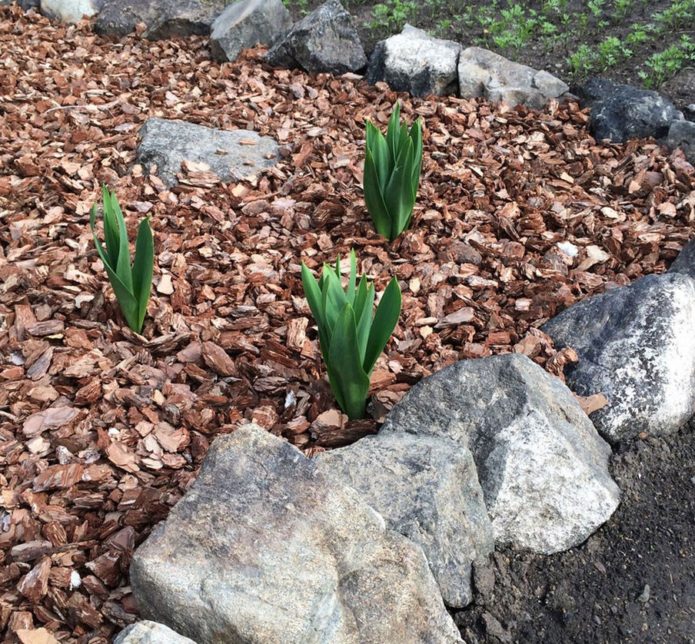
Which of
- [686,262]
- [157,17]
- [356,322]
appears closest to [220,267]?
[356,322]

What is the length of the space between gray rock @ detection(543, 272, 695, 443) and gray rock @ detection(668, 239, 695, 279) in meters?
0.34

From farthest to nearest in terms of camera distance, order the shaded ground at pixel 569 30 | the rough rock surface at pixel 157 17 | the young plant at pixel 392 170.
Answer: the rough rock surface at pixel 157 17 < the shaded ground at pixel 569 30 < the young plant at pixel 392 170

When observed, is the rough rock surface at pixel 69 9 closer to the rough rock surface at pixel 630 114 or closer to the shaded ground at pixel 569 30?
the shaded ground at pixel 569 30

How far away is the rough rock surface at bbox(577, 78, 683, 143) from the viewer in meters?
3.98

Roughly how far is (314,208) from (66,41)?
2.69 m

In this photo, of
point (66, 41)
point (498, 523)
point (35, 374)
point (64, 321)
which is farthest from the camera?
point (66, 41)

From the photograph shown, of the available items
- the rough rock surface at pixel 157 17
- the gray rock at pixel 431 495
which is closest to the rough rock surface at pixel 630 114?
the gray rock at pixel 431 495

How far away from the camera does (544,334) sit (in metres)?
2.76

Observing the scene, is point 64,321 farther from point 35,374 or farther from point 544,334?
point 544,334

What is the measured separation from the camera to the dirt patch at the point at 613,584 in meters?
2.03

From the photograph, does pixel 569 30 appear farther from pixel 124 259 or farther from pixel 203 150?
pixel 124 259

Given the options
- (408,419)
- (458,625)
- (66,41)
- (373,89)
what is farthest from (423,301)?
(66,41)

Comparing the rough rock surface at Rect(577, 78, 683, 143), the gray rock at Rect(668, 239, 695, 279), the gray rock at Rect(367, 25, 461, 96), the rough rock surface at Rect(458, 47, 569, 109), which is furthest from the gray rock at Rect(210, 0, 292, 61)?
the gray rock at Rect(668, 239, 695, 279)

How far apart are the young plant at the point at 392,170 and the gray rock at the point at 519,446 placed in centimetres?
96
